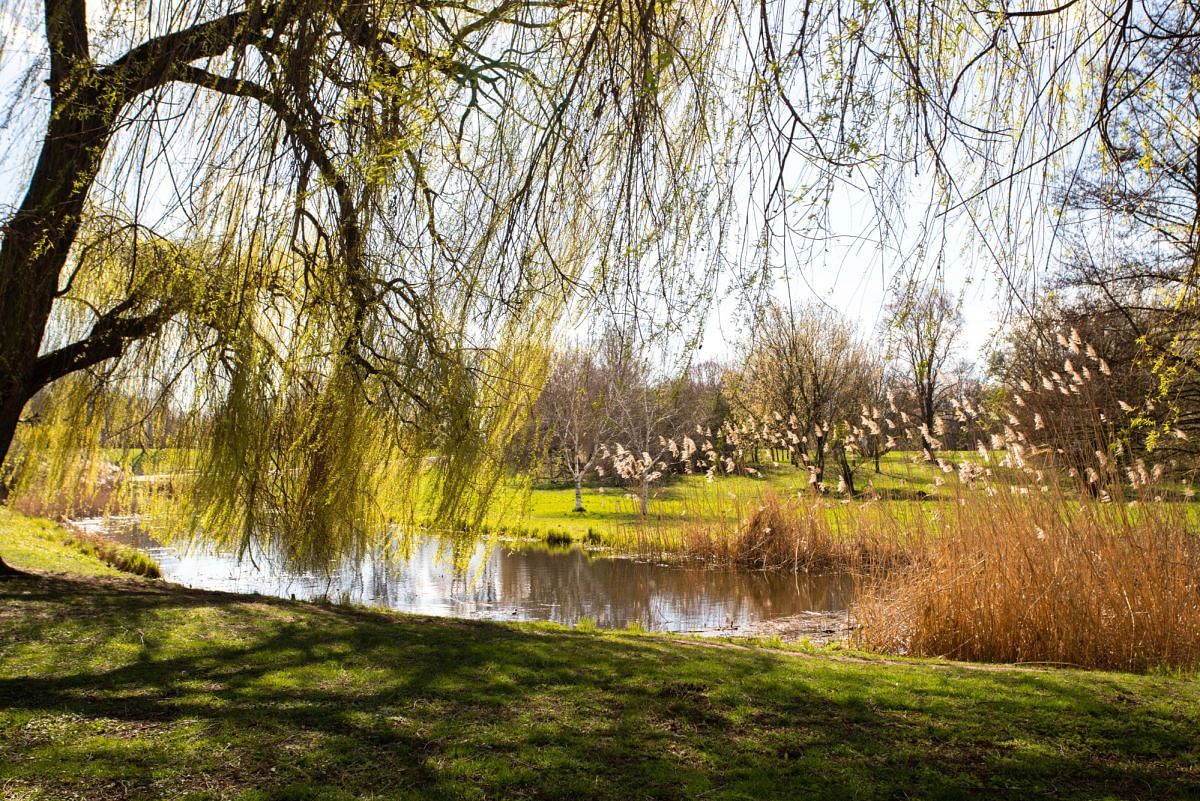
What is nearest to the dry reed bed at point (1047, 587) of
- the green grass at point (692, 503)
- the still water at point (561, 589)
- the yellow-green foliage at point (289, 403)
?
the green grass at point (692, 503)

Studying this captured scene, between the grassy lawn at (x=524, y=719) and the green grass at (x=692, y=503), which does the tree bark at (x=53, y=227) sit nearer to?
the grassy lawn at (x=524, y=719)

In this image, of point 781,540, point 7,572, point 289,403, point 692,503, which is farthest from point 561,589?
point 7,572

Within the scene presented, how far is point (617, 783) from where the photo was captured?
3.08 metres

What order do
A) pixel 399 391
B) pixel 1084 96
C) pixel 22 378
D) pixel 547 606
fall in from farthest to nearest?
pixel 547 606 < pixel 22 378 < pixel 399 391 < pixel 1084 96

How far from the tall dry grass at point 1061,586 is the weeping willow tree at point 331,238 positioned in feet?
11.6

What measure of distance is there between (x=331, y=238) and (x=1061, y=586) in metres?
5.22

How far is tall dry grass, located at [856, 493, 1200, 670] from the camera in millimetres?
5637

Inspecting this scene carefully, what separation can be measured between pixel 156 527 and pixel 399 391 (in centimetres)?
389

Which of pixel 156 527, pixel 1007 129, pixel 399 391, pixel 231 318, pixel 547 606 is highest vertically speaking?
pixel 1007 129

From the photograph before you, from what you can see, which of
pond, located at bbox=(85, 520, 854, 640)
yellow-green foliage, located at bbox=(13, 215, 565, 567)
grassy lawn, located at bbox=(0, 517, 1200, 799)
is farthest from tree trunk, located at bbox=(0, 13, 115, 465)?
pond, located at bbox=(85, 520, 854, 640)

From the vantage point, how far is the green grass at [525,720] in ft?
10.0

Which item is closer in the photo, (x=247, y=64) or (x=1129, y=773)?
(x=247, y=64)

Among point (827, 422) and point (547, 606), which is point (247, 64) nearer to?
point (547, 606)

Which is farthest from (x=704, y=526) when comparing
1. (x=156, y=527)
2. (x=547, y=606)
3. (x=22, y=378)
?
(x=22, y=378)
